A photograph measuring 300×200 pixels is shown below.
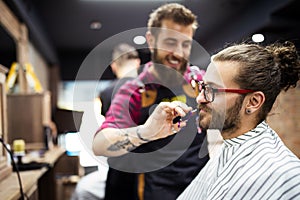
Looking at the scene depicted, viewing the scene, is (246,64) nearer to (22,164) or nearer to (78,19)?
(22,164)

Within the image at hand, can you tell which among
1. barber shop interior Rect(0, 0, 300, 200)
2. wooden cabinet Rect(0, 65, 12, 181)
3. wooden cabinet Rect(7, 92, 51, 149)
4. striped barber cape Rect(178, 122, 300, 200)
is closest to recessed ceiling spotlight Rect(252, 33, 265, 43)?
barber shop interior Rect(0, 0, 300, 200)

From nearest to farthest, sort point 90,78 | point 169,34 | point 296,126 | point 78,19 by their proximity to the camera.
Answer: point 90,78
point 169,34
point 296,126
point 78,19

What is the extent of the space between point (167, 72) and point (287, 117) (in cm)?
54

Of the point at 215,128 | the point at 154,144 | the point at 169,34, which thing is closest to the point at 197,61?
the point at 169,34

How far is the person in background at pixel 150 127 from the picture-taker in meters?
1.29

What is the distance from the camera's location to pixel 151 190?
5.10 ft

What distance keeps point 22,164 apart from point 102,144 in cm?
120

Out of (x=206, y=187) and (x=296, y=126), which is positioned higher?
(x=296, y=126)

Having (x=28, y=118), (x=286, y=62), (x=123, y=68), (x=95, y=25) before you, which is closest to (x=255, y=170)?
(x=286, y=62)

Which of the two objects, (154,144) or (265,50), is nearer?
(265,50)

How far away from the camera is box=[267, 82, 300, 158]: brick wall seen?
124cm

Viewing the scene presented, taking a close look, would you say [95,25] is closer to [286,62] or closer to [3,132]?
[3,132]

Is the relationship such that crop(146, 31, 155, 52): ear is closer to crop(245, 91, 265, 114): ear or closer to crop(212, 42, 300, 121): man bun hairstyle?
crop(212, 42, 300, 121): man bun hairstyle

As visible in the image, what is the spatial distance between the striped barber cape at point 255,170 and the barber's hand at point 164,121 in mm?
206
